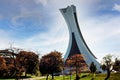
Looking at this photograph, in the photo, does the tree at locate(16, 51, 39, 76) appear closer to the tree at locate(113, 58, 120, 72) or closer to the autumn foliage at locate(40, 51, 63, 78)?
the autumn foliage at locate(40, 51, 63, 78)

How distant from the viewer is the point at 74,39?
86.8 metres

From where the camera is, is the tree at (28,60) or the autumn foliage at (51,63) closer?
the tree at (28,60)

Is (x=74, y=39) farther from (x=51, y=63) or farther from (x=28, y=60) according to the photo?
(x=28, y=60)

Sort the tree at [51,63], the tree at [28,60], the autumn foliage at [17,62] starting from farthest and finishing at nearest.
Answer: the tree at [51,63]
the tree at [28,60]
the autumn foliage at [17,62]

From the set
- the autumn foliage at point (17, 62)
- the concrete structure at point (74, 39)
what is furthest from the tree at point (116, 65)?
Answer: the concrete structure at point (74, 39)

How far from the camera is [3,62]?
4591cm

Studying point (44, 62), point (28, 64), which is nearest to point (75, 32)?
point (44, 62)

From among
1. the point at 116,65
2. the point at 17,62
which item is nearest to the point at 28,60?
the point at 17,62

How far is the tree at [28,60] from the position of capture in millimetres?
47678

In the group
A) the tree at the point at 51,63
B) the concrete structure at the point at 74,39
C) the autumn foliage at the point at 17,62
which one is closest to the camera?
the autumn foliage at the point at 17,62

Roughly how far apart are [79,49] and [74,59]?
3304 centimetres

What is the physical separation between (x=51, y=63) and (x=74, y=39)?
31.9 m

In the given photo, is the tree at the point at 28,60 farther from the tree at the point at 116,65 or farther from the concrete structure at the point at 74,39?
the concrete structure at the point at 74,39

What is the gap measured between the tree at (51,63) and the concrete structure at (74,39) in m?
27.3
